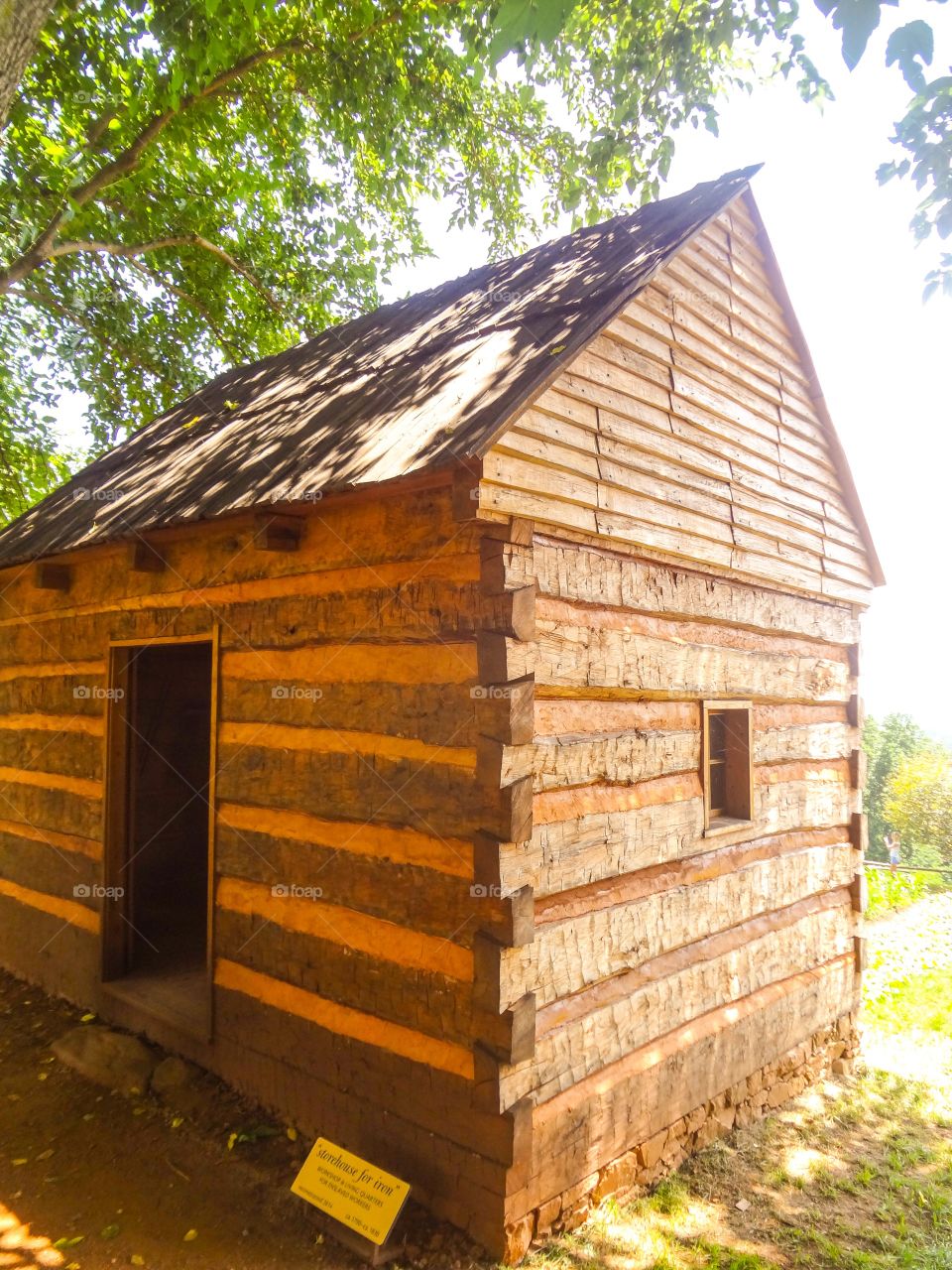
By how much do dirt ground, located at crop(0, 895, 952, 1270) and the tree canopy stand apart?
27.5 ft

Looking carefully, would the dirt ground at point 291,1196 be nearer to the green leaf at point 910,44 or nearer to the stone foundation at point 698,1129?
the stone foundation at point 698,1129

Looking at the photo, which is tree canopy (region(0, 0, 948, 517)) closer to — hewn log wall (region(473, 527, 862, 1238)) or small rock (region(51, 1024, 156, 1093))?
hewn log wall (region(473, 527, 862, 1238))

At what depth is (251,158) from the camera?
45.3 feet

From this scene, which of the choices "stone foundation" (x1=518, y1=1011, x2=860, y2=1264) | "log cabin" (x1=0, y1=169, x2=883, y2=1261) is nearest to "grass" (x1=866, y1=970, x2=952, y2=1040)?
"stone foundation" (x1=518, y1=1011, x2=860, y2=1264)

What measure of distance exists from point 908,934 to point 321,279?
15504 millimetres

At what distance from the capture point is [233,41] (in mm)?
8953

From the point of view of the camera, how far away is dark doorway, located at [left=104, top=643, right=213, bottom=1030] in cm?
634

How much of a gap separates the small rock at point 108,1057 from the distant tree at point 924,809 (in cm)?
3480

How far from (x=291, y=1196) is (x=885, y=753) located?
50312 millimetres

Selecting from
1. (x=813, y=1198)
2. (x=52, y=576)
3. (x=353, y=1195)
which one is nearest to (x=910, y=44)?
(x=353, y=1195)

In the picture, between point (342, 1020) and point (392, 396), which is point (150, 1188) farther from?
point (392, 396)

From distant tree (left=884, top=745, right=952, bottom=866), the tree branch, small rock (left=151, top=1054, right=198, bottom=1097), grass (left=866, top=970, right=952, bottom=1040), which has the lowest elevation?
distant tree (left=884, top=745, right=952, bottom=866)

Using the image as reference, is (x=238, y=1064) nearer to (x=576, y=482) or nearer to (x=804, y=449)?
(x=576, y=482)
